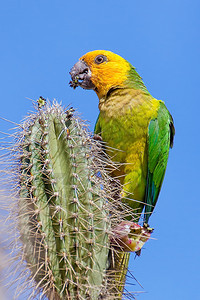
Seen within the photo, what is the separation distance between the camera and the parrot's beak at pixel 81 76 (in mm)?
5180

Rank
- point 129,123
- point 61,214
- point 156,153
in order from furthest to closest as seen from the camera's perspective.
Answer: point 156,153 → point 129,123 → point 61,214

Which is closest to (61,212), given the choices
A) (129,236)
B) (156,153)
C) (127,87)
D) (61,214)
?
(61,214)

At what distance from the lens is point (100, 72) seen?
16.9ft

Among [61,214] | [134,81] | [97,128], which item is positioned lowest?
[61,214]

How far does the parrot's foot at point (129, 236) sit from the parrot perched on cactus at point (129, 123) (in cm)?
117

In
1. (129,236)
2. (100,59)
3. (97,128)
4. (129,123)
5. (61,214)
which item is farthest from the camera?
(100,59)

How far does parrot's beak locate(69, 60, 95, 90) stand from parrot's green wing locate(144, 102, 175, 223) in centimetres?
100

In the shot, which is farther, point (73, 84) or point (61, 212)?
point (73, 84)

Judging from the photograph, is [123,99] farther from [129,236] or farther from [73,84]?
[129,236]

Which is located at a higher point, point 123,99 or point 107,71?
point 107,71

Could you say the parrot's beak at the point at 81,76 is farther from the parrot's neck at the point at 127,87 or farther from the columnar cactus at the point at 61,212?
the columnar cactus at the point at 61,212

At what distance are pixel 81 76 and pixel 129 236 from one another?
2.49 m

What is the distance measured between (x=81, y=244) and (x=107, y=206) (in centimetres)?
41

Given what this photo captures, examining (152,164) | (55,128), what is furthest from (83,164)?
(152,164)
